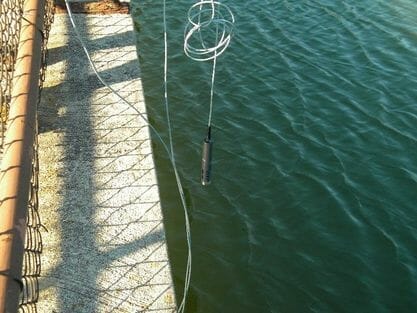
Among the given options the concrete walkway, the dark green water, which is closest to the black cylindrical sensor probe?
the concrete walkway

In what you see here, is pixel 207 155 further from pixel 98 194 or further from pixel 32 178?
pixel 32 178

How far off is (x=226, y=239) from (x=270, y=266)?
0.59 metres

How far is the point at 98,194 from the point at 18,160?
5.47 feet

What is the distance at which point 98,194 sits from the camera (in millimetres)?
5453

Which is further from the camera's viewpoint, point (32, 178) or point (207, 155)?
point (207, 155)

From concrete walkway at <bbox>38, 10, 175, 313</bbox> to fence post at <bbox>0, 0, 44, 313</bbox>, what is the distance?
3.55 feet

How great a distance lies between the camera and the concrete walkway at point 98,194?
4656 millimetres

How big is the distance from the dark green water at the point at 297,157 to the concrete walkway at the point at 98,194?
1.27 m

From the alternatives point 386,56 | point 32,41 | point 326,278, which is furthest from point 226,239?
point 386,56

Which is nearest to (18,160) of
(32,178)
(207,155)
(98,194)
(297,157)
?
(32,178)

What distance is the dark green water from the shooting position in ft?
21.7

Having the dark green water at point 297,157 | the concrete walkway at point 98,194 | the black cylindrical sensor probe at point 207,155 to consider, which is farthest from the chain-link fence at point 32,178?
the dark green water at point 297,157

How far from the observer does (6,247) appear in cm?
311

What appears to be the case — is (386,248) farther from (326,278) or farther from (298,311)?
(298,311)
